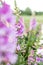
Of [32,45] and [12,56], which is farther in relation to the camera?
[32,45]

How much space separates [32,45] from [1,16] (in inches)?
14.2

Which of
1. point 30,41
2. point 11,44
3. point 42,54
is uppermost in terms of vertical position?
point 11,44

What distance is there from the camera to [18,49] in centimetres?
96

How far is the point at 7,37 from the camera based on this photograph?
563mm

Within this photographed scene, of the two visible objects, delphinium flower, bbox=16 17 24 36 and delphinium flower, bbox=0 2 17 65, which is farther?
delphinium flower, bbox=16 17 24 36

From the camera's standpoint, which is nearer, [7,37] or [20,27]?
[7,37]

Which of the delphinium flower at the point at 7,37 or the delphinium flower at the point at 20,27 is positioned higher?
the delphinium flower at the point at 7,37

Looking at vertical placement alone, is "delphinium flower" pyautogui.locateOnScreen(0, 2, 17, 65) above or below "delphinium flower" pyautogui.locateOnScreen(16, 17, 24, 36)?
above

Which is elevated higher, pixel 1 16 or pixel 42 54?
pixel 1 16

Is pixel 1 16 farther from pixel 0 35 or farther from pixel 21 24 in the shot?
pixel 21 24

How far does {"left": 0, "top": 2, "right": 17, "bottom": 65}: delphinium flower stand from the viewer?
55cm

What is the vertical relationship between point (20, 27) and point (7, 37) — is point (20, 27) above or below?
below

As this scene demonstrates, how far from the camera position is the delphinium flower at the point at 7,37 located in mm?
548

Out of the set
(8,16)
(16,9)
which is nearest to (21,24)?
(16,9)
